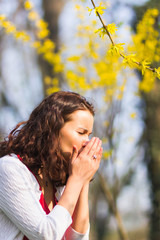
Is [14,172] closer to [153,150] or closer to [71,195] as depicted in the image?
[71,195]

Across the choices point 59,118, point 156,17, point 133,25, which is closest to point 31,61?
point 133,25

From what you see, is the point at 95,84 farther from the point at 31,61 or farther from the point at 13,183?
the point at 31,61

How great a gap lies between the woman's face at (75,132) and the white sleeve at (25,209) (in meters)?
0.29

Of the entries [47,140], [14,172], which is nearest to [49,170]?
[47,140]

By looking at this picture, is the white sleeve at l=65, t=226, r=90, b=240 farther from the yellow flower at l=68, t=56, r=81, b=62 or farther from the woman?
the yellow flower at l=68, t=56, r=81, b=62

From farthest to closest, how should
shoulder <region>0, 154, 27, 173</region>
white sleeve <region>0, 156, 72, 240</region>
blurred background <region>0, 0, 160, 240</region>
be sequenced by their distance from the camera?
blurred background <region>0, 0, 160, 240</region>, shoulder <region>0, 154, 27, 173</region>, white sleeve <region>0, 156, 72, 240</region>

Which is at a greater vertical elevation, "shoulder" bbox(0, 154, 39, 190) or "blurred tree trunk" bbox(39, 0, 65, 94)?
"blurred tree trunk" bbox(39, 0, 65, 94)

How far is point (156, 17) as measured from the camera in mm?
5348

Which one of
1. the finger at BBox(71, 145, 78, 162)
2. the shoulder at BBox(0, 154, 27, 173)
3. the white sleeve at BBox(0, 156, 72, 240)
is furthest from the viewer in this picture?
the finger at BBox(71, 145, 78, 162)

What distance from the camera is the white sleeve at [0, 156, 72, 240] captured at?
163cm

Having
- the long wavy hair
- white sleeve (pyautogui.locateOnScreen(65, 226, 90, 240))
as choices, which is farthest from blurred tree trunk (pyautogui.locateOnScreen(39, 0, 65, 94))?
white sleeve (pyautogui.locateOnScreen(65, 226, 90, 240))

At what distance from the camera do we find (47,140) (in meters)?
1.95

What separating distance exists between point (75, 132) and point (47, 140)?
0.16m

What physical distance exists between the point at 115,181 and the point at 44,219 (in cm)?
418
